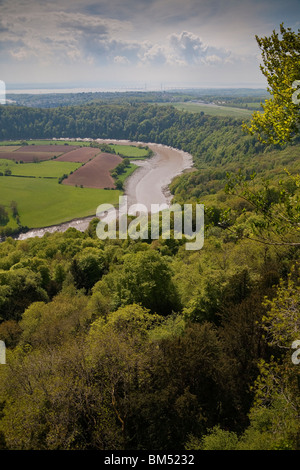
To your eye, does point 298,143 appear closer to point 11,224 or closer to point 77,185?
point 77,185

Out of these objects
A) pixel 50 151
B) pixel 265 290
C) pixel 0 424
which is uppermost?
pixel 50 151

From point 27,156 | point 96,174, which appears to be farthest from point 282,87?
point 27,156

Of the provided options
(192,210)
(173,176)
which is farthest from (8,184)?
(192,210)

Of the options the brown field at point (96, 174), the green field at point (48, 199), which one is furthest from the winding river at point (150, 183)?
the brown field at point (96, 174)

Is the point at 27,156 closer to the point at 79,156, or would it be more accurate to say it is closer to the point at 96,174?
the point at 79,156

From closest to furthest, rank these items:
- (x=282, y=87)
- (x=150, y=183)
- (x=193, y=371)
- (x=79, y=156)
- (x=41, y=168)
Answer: (x=282, y=87) < (x=193, y=371) < (x=150, y=183) < (x=41, y=168) < (x=79, y=156)

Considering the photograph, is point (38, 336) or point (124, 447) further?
point (38, 336)

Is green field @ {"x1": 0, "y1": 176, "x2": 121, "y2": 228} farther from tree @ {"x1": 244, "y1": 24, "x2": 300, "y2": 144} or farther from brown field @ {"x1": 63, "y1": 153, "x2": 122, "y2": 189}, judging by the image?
tree @ {"x1": 244, "y1": 24, "x2": 300, "y2": 144}
